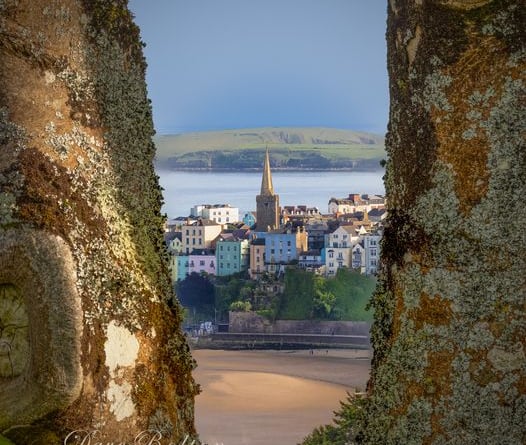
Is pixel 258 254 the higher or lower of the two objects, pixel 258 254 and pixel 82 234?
the lower

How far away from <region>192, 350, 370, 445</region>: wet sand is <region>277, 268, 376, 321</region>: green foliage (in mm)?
1295

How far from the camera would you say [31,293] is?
262 cm

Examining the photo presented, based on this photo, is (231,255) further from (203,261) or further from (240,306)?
(240,306)

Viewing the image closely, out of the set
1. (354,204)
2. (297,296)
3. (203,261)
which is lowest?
(297,296)

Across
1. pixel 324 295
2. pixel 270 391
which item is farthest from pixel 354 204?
pixel 270 391

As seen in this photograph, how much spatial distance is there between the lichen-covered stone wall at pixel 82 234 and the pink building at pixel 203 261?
28464 millimetres

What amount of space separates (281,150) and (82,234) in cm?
2584

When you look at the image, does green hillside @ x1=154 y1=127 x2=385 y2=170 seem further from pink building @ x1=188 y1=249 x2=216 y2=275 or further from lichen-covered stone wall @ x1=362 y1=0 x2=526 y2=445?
lichen-covered stone wall @ x1=362 y1=0 x2=526 y2=445

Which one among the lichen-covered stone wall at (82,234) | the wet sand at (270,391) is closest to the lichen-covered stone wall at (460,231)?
the lichen-covered stone wall at (82,234)

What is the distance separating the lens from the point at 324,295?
30781mm

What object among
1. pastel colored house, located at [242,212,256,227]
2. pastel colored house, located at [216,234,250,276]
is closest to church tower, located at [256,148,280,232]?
pastel colored house, located at [216,234,250,276]

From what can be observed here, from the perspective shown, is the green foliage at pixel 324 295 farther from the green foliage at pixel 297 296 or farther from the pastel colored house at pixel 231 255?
the pastel colored house at pixel 231 255

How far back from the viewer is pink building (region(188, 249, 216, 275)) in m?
31.5

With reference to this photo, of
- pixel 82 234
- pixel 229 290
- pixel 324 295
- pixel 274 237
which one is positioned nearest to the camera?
pixel 82 234
